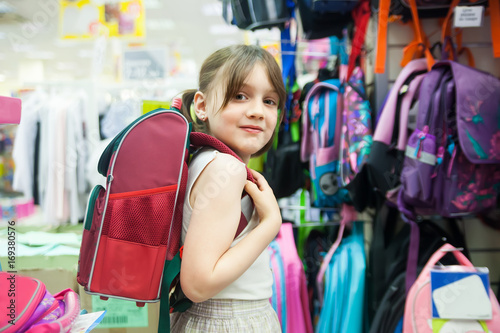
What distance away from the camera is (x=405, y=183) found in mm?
1528

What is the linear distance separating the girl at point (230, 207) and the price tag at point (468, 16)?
0.95 m

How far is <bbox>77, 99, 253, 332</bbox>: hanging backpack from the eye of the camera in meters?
0.79

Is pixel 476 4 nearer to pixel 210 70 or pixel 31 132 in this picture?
pixel 210 70

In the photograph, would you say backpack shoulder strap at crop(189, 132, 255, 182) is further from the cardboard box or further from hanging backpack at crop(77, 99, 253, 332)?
the cardboard box

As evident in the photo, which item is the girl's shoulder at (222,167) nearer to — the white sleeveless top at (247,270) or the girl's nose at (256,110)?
the white sleeveless top at (247,270)

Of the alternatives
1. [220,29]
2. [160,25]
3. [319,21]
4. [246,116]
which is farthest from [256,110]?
[160,25]

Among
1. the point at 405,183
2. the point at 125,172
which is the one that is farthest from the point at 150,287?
the point at 405,183

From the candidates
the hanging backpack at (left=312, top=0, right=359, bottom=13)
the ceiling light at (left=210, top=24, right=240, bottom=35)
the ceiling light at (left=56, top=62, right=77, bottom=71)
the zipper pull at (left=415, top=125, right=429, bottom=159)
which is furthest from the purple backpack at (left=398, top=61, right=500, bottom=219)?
the ceiling light at (left=56, top=62, right=77, bottom=71)

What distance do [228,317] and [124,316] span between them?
680mm

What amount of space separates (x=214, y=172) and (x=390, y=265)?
1.18 metres

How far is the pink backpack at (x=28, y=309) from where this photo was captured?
617 millimetres

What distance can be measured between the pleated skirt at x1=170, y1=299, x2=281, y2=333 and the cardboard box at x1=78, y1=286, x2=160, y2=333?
535mm

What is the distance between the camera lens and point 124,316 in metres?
1.39

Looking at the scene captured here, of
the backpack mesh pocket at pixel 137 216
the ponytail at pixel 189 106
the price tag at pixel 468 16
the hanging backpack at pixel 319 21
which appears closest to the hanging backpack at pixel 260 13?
the hanging backpack at pixel 319 21
